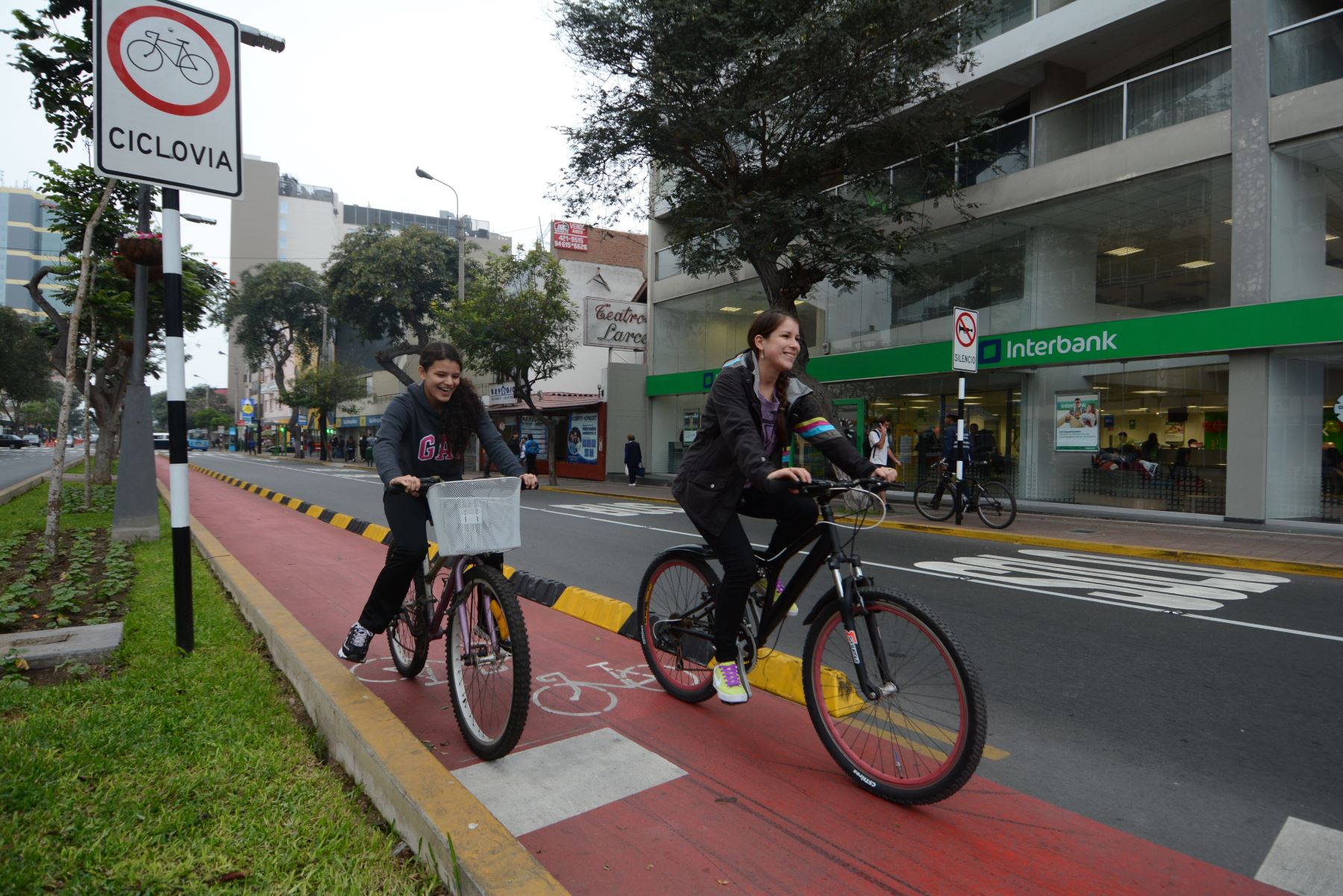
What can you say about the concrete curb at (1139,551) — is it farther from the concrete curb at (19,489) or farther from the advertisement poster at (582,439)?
the advertisement poster at (582,439)

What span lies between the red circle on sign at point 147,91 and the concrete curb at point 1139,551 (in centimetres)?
1014

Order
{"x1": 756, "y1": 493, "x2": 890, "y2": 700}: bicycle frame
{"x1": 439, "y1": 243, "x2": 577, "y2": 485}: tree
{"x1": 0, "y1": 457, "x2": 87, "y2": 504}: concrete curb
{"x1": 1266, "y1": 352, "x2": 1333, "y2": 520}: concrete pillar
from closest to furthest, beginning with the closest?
{"x1": 756, "y1": 493, "x2": 890, "y2": 700}: bicycle frame → {"x1": 1266, "y1": 352, "x2": 1333, "y2": 520}: concrete pillar → {"x1": 0, "y1": 457, "x2": 87, "y2": 504}: concrete curb → {"x1": 439, "y1": 243, "x2": 577, "y2": 485}: tree

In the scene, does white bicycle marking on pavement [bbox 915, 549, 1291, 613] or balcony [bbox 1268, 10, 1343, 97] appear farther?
balcony [bbox 1268, 10, 1343, 97]

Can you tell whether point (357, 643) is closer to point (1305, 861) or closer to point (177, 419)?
point (177, 419)

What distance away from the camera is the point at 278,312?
4950 cm

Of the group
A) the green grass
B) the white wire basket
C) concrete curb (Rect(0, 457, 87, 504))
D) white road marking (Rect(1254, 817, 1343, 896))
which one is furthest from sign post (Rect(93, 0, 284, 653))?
concrete curb (Rect(0, 457, 87, 504))

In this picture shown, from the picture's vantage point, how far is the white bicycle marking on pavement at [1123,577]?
21.8 ft

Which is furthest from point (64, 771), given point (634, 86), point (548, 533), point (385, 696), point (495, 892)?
point (634, 86)

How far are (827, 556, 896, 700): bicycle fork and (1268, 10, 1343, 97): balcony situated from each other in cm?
1345

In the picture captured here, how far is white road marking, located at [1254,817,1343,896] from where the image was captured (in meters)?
2.34

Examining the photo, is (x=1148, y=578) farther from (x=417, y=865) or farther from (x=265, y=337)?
(x=265, y=337)

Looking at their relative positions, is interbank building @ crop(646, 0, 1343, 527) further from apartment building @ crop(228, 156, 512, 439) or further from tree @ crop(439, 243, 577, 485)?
apartment building @ crop(228, 156, 512, 439)

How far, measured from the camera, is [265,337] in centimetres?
5159

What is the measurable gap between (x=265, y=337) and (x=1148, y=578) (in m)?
55.0
